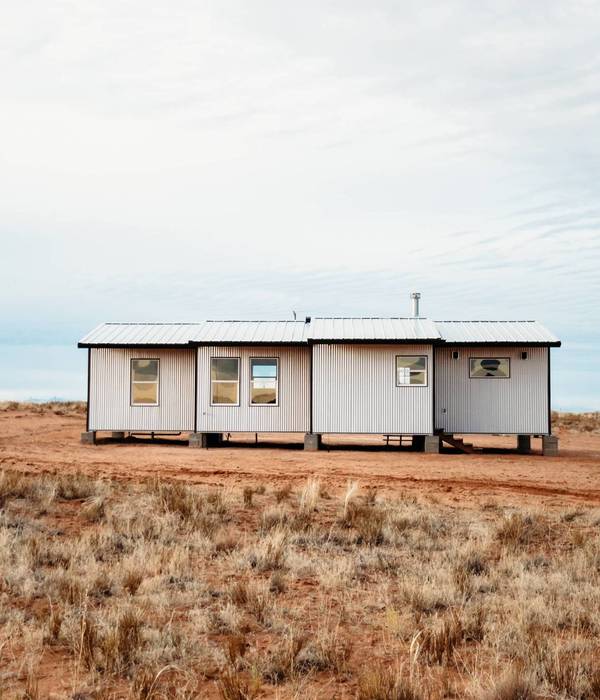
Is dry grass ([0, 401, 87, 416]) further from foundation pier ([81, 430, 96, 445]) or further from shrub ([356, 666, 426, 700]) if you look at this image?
shrub ([356, 666, 426, 700])

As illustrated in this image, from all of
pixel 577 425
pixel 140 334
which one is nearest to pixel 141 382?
pixel 140 334

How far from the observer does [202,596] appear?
24.5 feet

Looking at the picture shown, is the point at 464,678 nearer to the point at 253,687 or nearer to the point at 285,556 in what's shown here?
the point at 253,687

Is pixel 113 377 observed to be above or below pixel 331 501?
above

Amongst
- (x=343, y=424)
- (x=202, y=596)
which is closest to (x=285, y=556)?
(x=202, y=596)

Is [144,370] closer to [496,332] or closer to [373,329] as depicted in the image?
[373,329]

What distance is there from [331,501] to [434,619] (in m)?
6.56

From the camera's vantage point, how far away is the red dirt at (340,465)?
15.5 meters

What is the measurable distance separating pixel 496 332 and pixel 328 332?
5358 mm

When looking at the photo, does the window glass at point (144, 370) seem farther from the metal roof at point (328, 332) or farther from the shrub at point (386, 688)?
the shrub at point (386, 688)

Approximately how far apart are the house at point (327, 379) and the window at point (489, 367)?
1.2 inches

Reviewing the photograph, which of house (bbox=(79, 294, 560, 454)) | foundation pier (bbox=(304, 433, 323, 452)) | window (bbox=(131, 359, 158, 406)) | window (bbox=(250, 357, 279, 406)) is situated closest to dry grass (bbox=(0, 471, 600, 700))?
house (bbox=(79, 294, 560, 454))

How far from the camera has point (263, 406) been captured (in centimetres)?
2355

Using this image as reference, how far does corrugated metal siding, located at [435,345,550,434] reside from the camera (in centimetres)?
Answer: 2348
